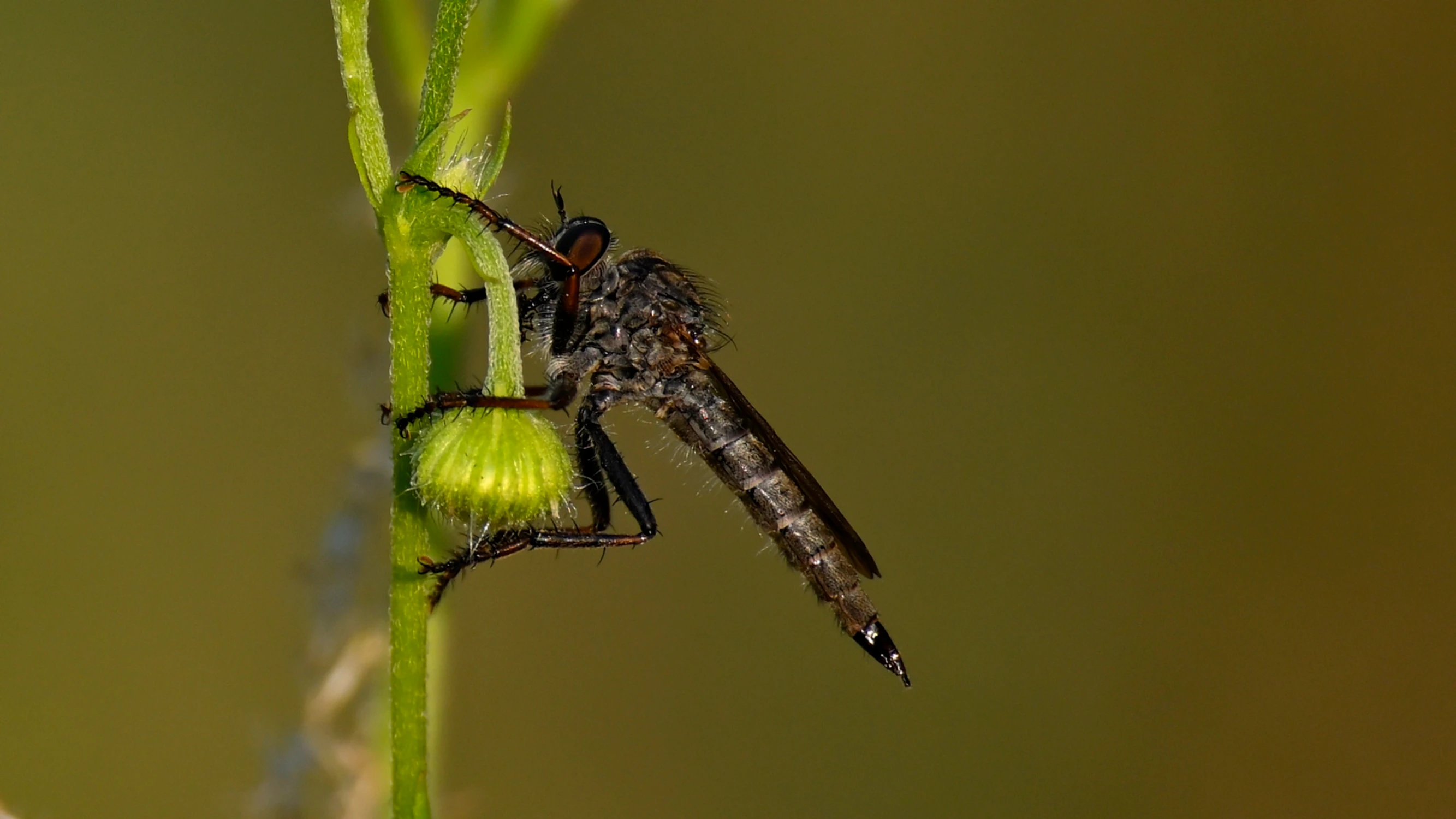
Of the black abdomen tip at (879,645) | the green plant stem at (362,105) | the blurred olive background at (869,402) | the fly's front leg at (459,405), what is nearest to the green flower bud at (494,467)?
the fly's front leg at (459,405)

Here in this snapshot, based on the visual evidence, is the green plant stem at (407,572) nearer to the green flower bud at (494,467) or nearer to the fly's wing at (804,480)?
the green flower bud at (494,467)

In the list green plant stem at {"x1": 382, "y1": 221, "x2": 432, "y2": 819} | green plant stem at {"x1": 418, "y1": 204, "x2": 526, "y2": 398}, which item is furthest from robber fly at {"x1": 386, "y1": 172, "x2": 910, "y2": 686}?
green plant stem at {"x1": 382, "y1": 221, "x2": 432, "y2": 819}

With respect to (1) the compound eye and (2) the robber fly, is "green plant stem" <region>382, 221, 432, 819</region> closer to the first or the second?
(1) the compound eye

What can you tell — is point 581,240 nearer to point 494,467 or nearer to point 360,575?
point 360,575

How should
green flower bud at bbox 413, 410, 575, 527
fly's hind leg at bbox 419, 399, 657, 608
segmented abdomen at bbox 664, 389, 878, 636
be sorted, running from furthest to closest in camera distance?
segmented abdomen at bbox 664, 389, 878, 636, fly's hind leg at bbox 419, 399, 657, 608, green flower bud at bbox 413, 410, 575, 527

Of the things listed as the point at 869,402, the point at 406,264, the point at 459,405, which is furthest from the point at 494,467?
the point at 869,402

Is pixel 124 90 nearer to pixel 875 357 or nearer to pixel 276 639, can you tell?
pixel 276 639
